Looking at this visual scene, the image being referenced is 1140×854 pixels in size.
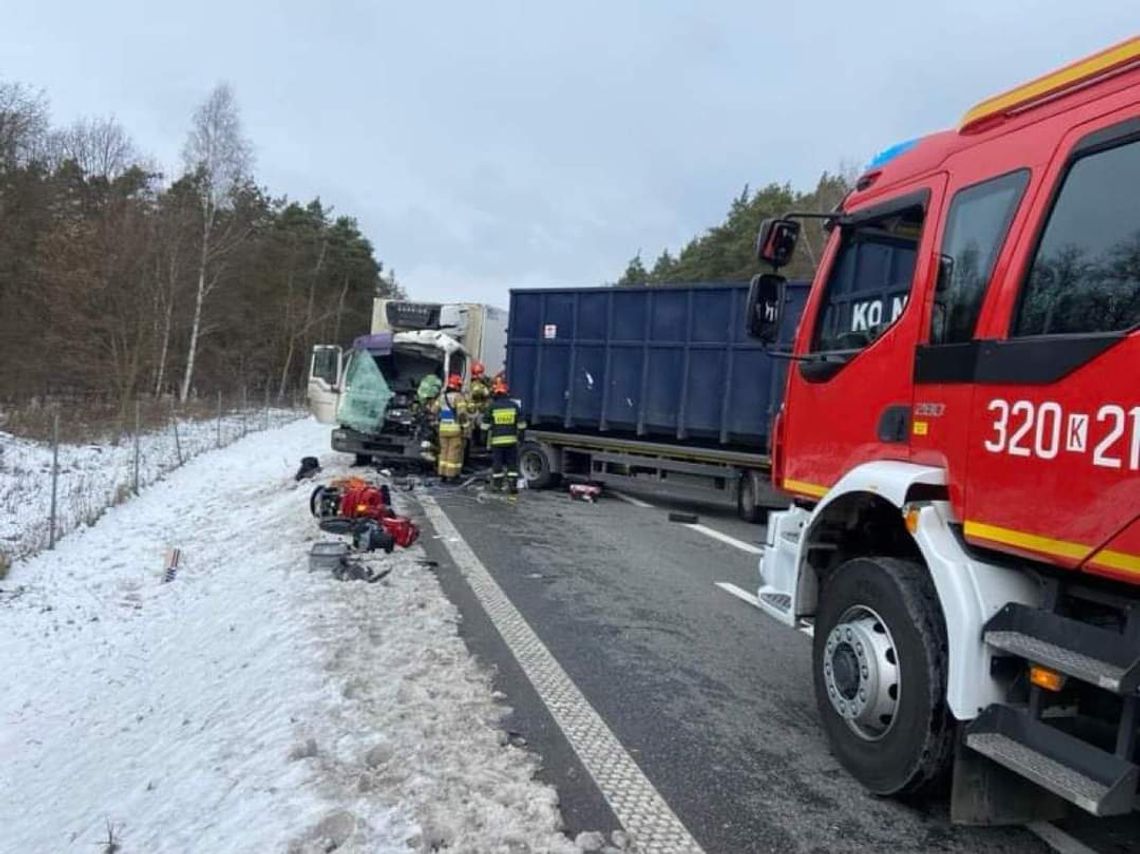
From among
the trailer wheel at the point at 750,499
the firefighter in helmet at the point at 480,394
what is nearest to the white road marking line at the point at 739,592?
the trailer wheel at the point at 750,499

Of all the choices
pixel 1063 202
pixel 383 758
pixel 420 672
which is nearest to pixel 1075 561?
pixel 1063 202

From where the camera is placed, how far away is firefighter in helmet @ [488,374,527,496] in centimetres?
1354

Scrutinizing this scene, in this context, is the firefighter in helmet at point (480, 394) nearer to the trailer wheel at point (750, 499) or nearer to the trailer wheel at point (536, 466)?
the trailer wheel at point (536, 466)

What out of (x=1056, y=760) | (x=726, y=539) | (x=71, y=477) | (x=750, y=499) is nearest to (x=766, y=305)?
(x=1056, y=760)

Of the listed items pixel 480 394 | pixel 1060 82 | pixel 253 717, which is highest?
pixel 1060 82

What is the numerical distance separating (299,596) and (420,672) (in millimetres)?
1929

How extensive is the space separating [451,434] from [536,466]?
1677 millimetres

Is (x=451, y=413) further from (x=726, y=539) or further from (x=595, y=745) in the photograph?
(x=595, y=745)

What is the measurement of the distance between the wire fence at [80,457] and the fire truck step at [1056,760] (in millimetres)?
9285

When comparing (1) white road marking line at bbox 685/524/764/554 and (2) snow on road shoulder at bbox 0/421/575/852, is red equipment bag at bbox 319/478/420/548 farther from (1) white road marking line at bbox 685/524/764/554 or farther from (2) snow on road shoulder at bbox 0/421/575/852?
(1) white road marking line at bbox 685/524/764/554

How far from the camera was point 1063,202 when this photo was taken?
2947mm

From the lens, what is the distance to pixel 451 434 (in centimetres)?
1427

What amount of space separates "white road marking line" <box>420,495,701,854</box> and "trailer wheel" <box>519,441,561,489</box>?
26.4 feet

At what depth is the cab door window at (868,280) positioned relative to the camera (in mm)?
3848
